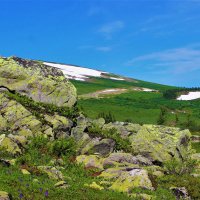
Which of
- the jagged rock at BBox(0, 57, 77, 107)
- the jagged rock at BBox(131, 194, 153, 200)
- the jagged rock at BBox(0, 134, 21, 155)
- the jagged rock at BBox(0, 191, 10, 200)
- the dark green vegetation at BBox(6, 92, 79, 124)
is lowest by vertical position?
the jagged rock at BBox(131, 194, 153, 200)

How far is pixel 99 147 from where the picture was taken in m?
33.6

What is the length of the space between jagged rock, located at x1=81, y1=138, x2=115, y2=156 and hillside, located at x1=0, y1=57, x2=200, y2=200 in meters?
0.08

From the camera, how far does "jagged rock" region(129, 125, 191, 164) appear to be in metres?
34.9

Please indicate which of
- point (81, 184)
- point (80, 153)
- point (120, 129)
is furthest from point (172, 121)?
point (81, 184)

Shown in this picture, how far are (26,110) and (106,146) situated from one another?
780 centimetres

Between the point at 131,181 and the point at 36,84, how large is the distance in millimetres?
19412

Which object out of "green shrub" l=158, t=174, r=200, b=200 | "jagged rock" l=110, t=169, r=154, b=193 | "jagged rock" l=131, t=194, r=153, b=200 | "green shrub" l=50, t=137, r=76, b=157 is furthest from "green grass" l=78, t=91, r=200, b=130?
"jagged rock" l=131, t=194, r=153, b=200

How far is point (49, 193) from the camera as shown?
18625 mm

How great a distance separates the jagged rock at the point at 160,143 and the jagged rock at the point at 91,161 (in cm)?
624

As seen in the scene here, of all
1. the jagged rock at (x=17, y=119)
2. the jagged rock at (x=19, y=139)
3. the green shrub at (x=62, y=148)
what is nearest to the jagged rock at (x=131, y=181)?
the green shrub at (x=62, y=148)

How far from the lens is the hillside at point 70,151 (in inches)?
844

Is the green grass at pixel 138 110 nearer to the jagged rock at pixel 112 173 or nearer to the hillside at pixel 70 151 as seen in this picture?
the hillside at pixel 70 151

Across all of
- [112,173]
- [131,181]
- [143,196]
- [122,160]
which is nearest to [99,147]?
[122,160]

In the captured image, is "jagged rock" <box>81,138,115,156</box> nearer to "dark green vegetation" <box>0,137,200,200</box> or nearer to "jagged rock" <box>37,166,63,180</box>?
"dark green vegetation" <box>0,137,200,200</box>
